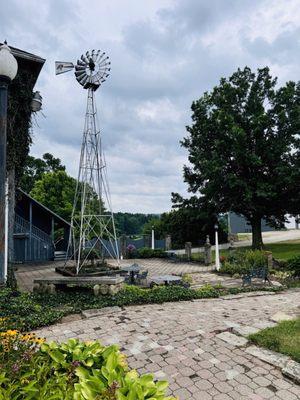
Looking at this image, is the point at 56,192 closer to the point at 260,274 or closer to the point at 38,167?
the point at 38,167

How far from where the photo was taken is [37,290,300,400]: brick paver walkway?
3797mm

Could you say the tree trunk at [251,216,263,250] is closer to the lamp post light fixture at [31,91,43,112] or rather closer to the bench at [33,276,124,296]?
the bench at [33,276,124,296]

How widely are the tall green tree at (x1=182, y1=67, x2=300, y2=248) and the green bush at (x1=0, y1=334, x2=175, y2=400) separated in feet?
66.1

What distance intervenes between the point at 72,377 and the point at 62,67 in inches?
481

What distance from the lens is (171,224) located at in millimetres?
30703

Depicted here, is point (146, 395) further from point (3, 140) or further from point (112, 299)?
point (112, 299)

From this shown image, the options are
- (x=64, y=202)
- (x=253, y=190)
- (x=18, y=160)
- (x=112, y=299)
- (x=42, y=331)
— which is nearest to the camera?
(x=42, y=331)

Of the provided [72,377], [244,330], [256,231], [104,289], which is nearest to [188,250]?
[256,231]

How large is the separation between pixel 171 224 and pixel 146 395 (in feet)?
93.7

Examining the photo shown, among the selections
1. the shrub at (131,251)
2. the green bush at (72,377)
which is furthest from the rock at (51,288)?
the shrub at (131,251)

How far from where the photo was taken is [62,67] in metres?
12.4

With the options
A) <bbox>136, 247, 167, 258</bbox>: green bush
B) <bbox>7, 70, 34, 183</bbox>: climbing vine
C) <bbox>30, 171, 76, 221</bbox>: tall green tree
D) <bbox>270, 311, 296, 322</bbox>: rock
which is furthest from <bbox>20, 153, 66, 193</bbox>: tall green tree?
<bbox>270, 311, 296, 322</bbox>: rock

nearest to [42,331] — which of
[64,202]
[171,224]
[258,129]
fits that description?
[258,129]

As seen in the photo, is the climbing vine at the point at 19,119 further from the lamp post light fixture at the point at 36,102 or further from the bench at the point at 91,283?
the bench at the point at 91,283
